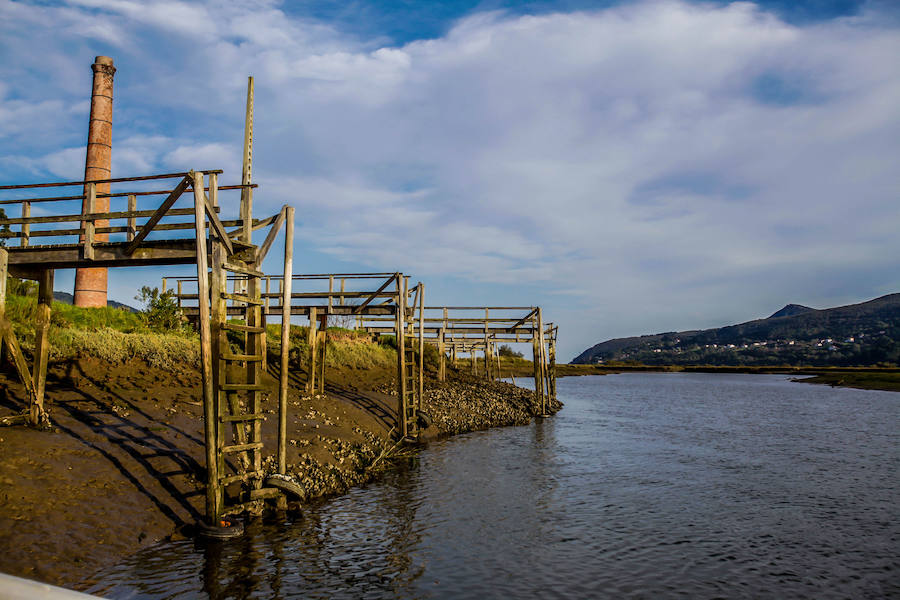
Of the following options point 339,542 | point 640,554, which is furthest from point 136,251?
point 640,554

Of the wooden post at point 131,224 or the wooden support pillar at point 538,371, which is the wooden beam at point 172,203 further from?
the wooden support pillar at point 538,371

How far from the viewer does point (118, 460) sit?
11523 mm

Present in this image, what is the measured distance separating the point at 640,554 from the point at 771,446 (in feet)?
53.7

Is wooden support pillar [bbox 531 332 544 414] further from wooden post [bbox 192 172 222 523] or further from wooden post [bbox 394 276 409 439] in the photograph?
wooden post [bbox 192 172 222 523]

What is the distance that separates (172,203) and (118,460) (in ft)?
16.7

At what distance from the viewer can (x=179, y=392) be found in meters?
17.1

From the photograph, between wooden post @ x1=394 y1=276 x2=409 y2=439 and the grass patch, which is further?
wooden post @ x1=394 y1=276 x2=409 y2=439

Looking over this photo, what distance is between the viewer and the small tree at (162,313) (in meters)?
24.5

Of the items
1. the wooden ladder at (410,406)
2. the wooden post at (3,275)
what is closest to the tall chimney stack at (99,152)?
the wooden ladder at (410,406)

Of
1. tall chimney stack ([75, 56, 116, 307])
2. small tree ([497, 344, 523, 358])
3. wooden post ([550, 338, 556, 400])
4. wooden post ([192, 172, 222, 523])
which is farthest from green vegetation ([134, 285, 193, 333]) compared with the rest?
small tree ([497, 344, 523, 358])

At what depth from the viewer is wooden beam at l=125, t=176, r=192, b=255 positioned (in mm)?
10461

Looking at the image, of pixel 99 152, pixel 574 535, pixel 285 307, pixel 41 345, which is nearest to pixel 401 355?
pixel 285 307

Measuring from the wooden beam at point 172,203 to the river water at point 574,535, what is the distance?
548cm

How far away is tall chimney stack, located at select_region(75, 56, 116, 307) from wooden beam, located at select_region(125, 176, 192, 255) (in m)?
24.0
